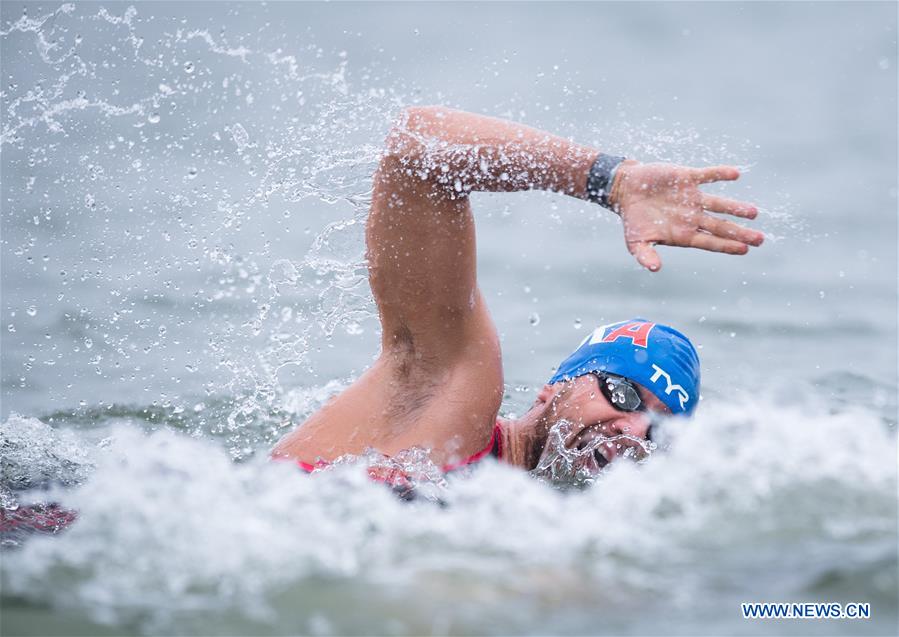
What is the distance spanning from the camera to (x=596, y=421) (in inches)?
179

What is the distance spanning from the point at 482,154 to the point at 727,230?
90 centimetres

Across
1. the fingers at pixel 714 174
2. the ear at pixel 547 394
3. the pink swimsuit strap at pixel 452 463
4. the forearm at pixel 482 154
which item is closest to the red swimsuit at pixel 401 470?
the pink swimsuit strap at pixel 452 463

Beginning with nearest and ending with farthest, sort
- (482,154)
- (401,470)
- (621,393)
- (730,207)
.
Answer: (730,207) < (482,154) < (401,470) < (621,393)

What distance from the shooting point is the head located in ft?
14.8

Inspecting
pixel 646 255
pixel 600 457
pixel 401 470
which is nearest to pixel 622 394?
pixel 600 457

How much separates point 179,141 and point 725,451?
678cm

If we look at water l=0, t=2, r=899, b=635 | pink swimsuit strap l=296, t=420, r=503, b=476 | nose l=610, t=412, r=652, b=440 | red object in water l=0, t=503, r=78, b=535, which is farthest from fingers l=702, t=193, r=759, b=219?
red object in water l=0, t=503, r=78, b=535

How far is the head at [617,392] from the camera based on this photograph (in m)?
4.52

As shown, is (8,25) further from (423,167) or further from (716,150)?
(423,167)

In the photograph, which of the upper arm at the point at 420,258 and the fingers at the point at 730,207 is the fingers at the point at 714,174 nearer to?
the fingers at the point at 730,207

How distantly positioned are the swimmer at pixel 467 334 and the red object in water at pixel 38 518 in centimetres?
83

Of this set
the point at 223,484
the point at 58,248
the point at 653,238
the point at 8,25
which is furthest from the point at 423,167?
the point at 8,25

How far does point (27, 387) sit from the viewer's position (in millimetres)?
6957

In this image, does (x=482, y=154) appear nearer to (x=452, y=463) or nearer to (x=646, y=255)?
(x=646, y=255)
